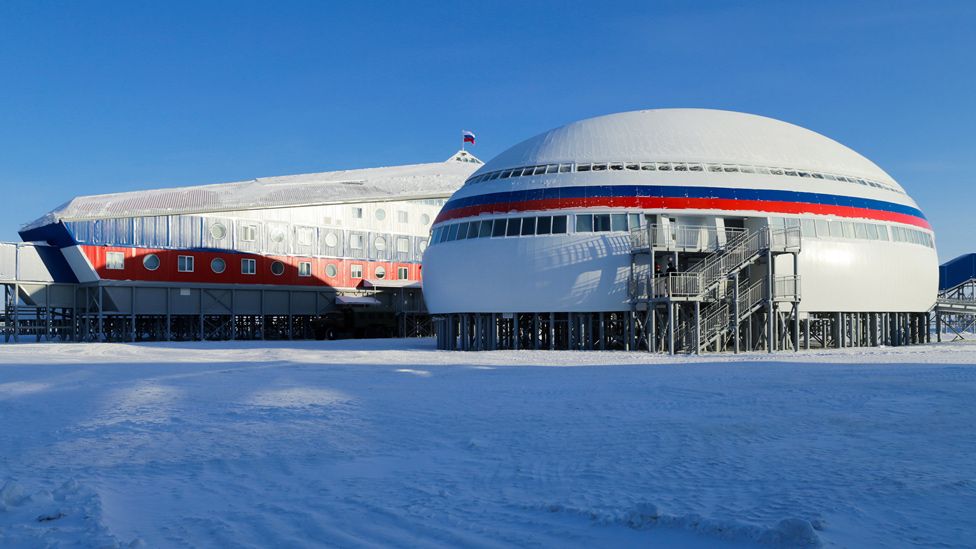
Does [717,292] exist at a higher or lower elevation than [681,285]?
lower

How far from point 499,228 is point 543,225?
1982mm

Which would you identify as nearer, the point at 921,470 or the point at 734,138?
the point at 921,470

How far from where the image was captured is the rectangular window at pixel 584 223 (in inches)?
1302

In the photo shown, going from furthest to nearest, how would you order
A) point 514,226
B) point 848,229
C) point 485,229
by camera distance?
point 848,229, point 485,229, point 514,226

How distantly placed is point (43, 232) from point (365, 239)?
67.9 ft

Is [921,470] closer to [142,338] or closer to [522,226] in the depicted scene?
[522,226]

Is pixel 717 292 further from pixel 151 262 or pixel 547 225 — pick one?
pixel 151 262

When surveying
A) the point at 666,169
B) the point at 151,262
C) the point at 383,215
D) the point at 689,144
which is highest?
the point at 689,144

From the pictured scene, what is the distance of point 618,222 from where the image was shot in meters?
33.1

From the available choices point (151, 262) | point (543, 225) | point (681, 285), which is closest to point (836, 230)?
point (681, 285)

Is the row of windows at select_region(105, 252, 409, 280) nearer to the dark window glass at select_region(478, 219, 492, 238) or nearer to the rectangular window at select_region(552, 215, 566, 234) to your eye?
the dark window glass at select_region(478, 219, 492, 238)

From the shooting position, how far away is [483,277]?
34.2 m

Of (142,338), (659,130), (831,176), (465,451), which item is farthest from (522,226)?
(142,338)

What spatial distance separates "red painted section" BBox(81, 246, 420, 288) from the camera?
48091 millimetres
